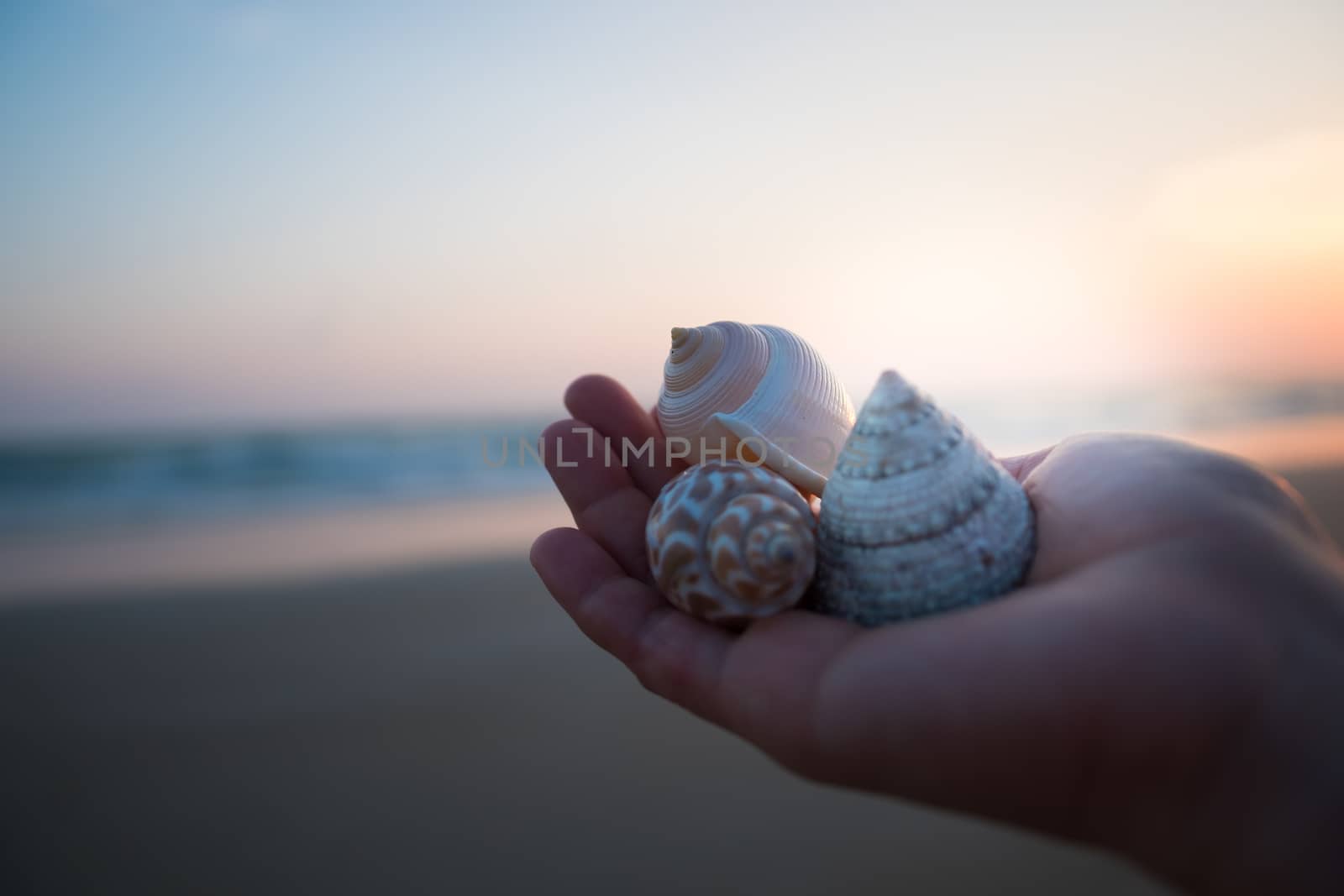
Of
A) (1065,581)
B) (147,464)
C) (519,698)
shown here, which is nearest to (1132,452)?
(1065,581)

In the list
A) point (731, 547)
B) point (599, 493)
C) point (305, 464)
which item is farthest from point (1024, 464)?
point (305, 464)

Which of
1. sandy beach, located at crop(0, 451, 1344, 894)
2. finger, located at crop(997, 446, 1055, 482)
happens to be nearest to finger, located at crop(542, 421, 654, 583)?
finger, located at crop(997, 446, 1055, 482)

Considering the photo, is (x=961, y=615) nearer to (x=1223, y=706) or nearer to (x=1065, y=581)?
(x=1065, y=581)

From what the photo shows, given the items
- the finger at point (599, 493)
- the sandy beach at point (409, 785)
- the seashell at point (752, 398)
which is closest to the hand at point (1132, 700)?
the finger at point (599, 493)

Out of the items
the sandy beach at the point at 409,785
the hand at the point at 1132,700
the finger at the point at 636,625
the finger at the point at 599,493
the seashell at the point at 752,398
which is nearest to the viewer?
the hand at the point at 1132,700

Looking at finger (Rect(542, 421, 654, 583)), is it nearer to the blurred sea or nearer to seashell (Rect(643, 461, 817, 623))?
seashell (Rect(643, 461, 817, 623))

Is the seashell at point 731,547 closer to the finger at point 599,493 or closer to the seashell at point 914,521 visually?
the seashell at point 914,521
